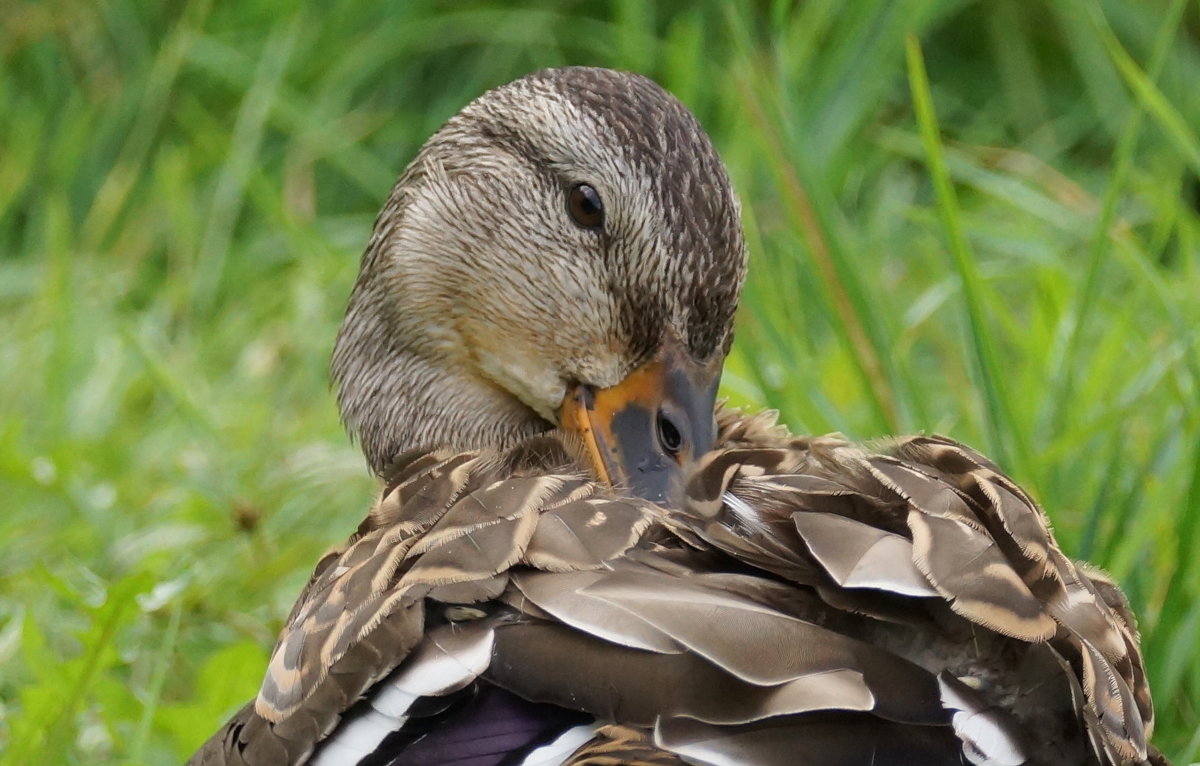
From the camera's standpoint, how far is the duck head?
6.54ft

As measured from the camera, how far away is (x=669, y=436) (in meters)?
1.96

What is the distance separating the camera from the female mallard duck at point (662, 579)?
1.32 meters

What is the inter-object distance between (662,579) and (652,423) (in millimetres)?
575

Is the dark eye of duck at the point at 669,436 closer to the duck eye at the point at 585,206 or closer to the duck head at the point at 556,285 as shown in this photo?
the duck head at the point at 556,285

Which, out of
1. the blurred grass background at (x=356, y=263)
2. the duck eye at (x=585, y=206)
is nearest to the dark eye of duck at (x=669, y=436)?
the duck eye at (x=585, y=206)

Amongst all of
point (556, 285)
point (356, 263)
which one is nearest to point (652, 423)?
point (556, 285)

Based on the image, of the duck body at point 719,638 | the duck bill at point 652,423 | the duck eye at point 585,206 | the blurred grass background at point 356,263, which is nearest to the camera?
the duck body at point 719,638

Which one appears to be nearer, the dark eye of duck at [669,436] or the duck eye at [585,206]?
the dark eye of duck at [669,436]

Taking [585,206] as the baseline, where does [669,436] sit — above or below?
below

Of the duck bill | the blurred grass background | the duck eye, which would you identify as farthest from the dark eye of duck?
the blurred grass background

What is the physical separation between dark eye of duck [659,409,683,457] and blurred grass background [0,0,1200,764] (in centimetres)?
47

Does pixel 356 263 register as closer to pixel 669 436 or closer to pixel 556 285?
pixel 556 285

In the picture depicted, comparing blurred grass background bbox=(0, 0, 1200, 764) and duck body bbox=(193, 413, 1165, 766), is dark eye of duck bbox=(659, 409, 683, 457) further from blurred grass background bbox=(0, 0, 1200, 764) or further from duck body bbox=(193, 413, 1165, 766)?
blurred grass background bbox=(0, 0, 1200, 764)

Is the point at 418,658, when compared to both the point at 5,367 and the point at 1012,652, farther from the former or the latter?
the point at 5,367
